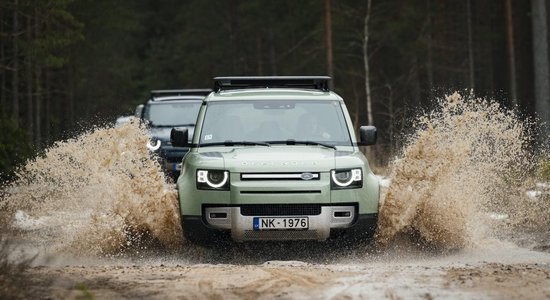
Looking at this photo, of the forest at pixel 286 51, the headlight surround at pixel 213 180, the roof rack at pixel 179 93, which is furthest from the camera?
the forest at pixel 286 51

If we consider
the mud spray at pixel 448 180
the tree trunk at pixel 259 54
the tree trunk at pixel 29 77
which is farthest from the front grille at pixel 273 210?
the tree trunk at pixel 259 54

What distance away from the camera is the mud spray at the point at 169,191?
10.7 meters

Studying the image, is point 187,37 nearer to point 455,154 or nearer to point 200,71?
point 200,71

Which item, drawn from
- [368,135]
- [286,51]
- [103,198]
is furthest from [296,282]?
[286,51]

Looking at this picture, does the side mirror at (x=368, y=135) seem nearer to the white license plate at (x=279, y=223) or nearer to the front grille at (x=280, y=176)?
the front grille at (x=280, y=176)

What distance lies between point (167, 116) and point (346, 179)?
11284 millimetres

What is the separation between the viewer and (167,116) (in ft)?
66.7

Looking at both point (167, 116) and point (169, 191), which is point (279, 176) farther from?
point (167, 116)

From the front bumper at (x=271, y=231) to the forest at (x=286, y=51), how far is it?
14.3 m

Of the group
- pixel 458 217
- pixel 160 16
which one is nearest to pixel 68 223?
pixel 458 217

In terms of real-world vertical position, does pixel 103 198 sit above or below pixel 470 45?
below

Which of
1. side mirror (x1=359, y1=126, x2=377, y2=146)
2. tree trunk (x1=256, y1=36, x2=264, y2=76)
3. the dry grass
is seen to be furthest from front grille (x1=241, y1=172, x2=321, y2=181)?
tree trunk (x1=256, y1=36, x2=264, y2=76)

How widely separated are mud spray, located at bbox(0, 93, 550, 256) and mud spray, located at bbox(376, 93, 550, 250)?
0.01m

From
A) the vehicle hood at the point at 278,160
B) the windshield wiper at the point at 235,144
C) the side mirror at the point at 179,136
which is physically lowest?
the vehicle hood at the point at 278,160
